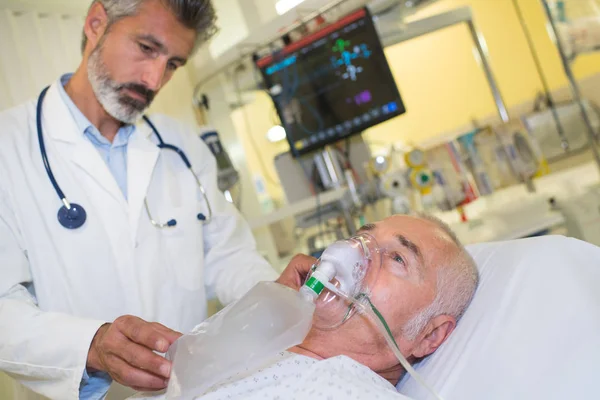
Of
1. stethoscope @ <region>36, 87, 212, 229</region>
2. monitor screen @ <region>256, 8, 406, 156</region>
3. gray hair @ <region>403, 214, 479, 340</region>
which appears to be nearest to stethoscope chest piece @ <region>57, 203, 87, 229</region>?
stethoscope @ <region>36, 87, 212, 229</region>

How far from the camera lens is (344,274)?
1.05 metres

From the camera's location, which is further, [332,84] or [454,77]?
[454,77]

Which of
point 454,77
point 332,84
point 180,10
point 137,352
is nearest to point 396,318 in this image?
point 137,352

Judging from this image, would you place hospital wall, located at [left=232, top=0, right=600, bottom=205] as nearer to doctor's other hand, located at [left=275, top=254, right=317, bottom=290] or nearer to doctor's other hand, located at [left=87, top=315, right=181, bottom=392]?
doctor's other hand, located at [left=275, top=254, right=317, bottom=290]

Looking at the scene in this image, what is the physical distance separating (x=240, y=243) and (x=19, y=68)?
1.42 metres

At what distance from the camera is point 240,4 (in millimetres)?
2664

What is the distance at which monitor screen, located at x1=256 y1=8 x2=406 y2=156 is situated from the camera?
7.71 feet

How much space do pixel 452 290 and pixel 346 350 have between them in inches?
12.0

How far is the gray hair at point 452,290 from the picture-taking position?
1173 millimetres

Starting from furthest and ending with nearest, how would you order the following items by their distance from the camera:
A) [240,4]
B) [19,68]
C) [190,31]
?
[240,4], [19,68], [190,31]

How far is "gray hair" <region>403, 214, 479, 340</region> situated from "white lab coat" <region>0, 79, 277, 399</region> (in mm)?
514

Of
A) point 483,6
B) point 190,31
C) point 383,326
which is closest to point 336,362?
point 383,326

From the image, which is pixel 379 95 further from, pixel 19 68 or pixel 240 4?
pixel 19 68

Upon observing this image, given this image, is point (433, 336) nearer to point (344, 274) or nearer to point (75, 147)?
point (344, 274)
